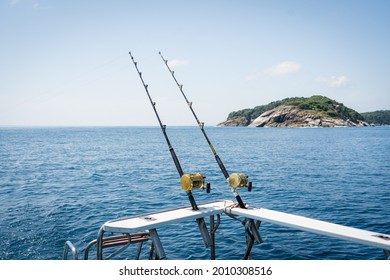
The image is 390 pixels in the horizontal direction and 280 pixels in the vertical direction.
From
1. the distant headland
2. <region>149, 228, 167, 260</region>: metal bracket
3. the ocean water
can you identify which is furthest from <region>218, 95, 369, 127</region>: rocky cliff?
<region>149, 228, 167, 260</region>: metal bracket

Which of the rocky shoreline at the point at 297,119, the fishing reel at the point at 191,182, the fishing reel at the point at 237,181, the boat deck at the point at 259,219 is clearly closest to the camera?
the boat deck at the point at 259,219

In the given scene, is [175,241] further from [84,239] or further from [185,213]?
[185,213]

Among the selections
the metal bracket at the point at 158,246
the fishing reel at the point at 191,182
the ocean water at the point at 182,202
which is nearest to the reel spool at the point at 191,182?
the fishing reel at the point at 191,182

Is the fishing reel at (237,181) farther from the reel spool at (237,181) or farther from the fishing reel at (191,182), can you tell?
the fishing reel at (191,182)

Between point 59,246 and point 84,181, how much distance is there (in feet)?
43.5

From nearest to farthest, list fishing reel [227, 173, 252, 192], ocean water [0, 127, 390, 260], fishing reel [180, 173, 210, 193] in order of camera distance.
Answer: fishing reel [180, 173, 210, 193] < fishing reel [227, 173, 252, 192] < ocean water [0, 127, 390, 260]

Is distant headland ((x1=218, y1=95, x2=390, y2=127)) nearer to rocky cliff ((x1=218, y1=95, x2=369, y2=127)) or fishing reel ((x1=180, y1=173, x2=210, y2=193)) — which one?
rocky cliff ((x1=218, y1=95, x2=369, y2=127))

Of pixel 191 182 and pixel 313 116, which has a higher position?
pixel 313 116

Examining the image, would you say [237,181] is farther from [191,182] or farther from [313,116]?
[313,116]

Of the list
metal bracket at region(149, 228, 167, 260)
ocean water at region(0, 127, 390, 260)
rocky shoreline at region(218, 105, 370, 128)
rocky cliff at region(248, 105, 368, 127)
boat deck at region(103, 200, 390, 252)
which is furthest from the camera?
rocky shoreline at region(218, 105, 370, 128)

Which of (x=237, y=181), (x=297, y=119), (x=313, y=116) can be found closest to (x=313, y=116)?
(x=313, y=116)

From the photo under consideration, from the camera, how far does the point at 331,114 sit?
158500 mm

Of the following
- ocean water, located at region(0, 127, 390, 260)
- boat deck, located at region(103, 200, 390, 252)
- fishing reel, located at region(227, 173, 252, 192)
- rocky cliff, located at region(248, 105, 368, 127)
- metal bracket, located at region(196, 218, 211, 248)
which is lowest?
ocean water, located at region(0, 127, 390, 260)
